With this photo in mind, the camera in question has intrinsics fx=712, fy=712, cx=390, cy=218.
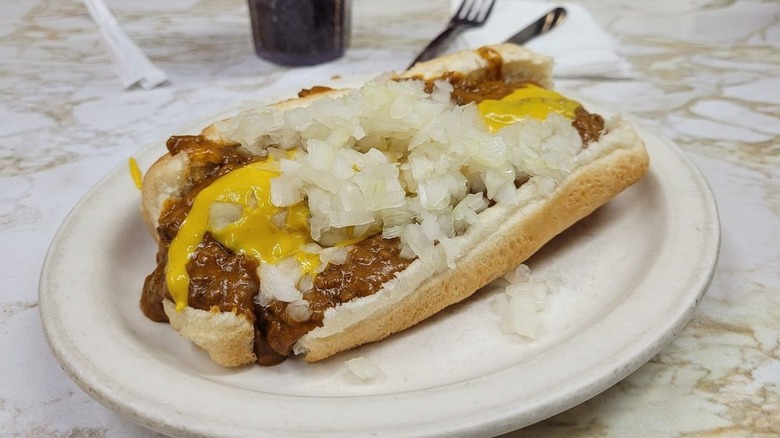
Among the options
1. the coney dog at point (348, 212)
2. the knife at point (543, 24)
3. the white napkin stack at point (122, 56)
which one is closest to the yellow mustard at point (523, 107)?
the coney dog at point (348, 212)

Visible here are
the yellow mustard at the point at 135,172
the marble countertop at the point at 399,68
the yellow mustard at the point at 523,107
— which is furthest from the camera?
the yellow mustard at the point at 135,172

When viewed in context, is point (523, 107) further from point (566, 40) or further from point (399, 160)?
point (566, 40)

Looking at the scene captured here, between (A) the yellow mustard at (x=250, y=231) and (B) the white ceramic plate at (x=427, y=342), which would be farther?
(A) the yellow mustard at (x=250, y=231)

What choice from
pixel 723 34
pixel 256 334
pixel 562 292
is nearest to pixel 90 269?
pixel 256 334

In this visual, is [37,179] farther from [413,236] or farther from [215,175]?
[413,236]

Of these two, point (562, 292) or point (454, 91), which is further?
point (454, 91)

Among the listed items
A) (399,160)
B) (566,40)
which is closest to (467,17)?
(566,40)

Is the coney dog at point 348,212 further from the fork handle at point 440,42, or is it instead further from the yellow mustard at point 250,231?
the fork handle at point 440,42
